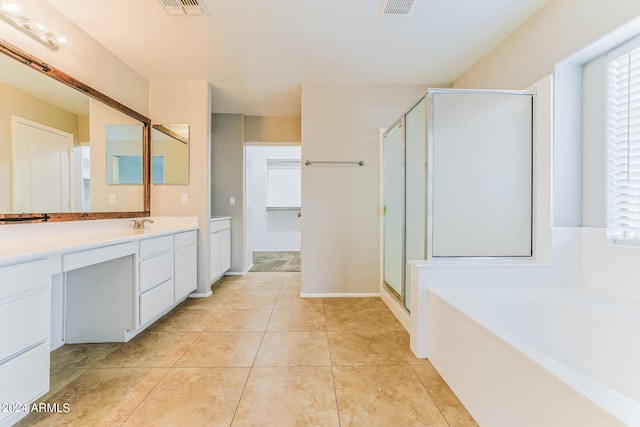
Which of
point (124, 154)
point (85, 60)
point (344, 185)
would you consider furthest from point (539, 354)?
point (85, 60)

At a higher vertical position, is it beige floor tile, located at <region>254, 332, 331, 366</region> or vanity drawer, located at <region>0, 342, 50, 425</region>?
vanity drawer, located at <region>0, 342, 50, 425</region>

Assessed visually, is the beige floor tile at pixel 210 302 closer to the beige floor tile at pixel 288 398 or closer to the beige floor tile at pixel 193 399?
the beige floor tile at pixel 193 399

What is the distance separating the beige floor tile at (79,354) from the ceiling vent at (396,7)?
2972 mm

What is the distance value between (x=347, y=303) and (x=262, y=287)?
3.71 ft

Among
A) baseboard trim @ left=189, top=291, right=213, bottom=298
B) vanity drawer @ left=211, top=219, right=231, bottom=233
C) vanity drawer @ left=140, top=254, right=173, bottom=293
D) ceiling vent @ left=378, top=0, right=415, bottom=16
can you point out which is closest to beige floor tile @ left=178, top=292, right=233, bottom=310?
baseboard trim @ left=189, top=291, right=213, bottom=298

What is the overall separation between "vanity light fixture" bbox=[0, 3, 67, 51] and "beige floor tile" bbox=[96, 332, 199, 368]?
2.08m

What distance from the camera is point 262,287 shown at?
345 cm

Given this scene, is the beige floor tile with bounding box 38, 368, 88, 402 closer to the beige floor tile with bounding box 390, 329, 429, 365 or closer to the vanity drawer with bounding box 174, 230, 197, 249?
the vanity drawer with bounding box 174, 230, 197, 249

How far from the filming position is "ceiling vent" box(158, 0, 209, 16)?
6.03ft

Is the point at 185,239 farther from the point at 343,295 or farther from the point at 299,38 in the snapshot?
the point at 299,38

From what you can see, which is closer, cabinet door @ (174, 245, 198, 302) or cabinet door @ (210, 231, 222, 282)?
cabinet door @ (174, 245, 198, 302)

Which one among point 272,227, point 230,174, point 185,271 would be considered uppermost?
point 230,174

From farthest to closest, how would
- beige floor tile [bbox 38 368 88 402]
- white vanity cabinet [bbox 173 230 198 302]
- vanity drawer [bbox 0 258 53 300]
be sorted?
white vanity cabinet [bbox 173 230 198 302], beige floor tile [bbox 38 368 88 402], vanity drawer [bbox 0 258 53 300]

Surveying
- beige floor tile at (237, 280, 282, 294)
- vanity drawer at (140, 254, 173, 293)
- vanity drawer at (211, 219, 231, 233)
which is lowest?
beige floor tile at (237, 280, 282, 294)
